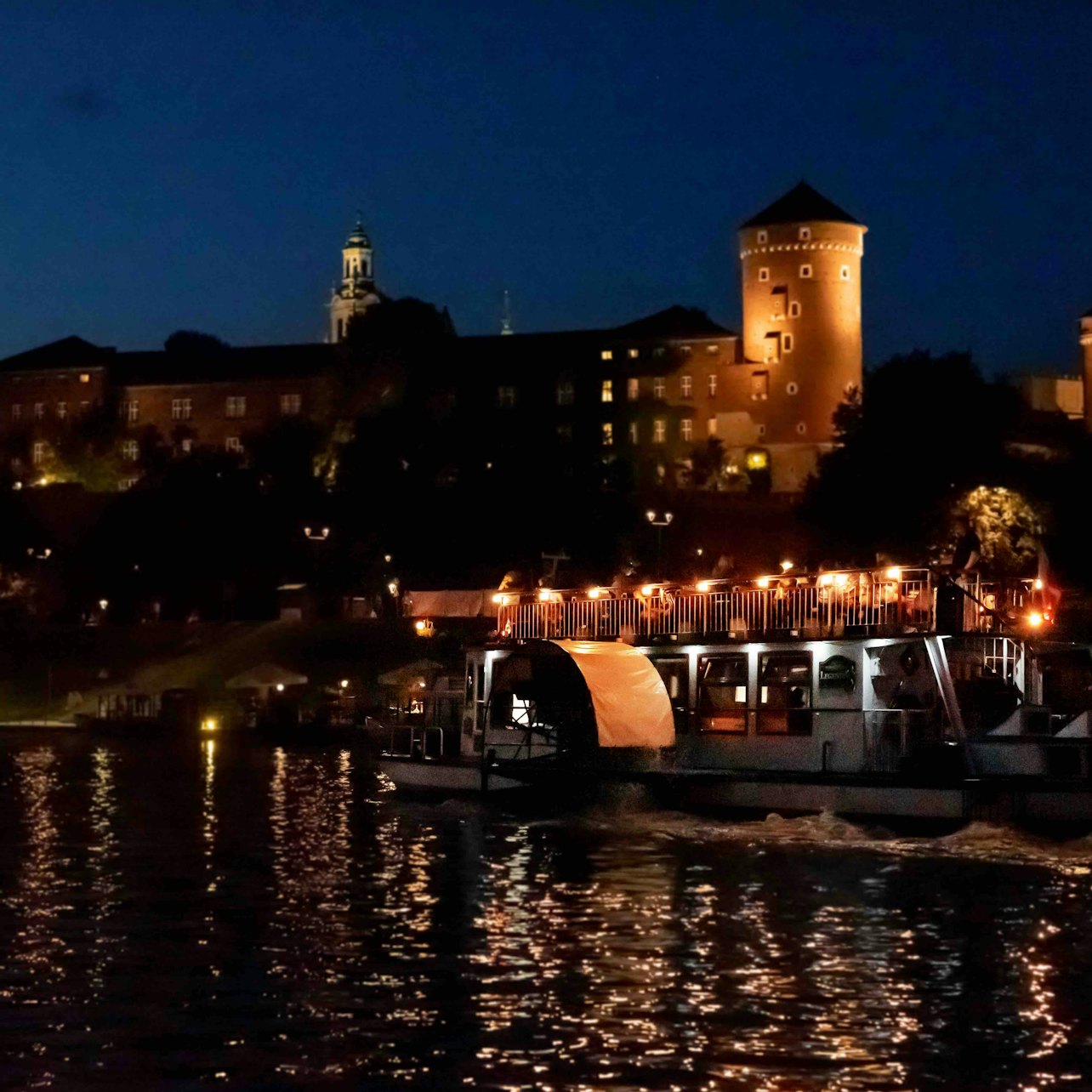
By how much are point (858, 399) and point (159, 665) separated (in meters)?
54.4

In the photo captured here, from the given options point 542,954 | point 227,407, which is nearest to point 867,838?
point 542,954

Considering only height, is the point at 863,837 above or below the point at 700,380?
below

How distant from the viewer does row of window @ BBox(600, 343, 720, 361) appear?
137375 mm

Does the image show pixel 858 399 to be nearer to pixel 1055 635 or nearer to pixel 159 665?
pixel 159 665

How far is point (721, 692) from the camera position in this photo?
118 ft

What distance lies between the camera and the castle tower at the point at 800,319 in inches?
5266

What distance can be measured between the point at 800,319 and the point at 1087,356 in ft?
64.2

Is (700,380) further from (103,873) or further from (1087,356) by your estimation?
(103,873)

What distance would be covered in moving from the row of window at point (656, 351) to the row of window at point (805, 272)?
203 inches

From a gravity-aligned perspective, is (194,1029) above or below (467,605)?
below

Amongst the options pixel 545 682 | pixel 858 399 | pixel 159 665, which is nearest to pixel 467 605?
pixel 545 682

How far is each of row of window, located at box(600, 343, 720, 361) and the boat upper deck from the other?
98.8m

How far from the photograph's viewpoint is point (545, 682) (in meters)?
38.4

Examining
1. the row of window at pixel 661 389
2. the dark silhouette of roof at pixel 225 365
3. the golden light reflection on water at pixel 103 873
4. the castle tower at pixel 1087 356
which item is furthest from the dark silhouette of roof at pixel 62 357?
the golden light reflection on water at pixel 103 873
